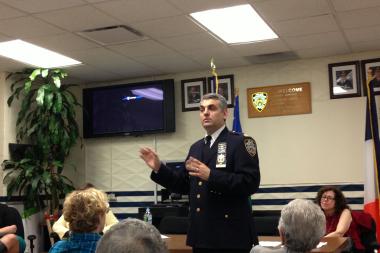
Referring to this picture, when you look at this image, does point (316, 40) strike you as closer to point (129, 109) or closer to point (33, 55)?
point (129, 109)

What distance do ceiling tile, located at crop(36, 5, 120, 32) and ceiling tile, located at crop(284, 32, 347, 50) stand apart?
6.51ft

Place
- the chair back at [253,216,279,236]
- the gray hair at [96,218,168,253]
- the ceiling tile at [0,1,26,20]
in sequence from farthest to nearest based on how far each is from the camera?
the chair back at [253,216,279,236] → the ceiling tile at [0,1,26,20] → the gray hair at [96,218,168,253]

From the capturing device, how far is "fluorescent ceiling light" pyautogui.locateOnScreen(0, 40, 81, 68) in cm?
550

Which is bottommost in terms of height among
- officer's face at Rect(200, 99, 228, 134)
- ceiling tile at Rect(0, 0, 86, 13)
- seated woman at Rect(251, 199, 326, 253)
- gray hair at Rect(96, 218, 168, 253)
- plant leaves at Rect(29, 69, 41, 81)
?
seated woman at Rect(251, 199, 326, 253)

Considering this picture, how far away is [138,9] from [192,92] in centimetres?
254

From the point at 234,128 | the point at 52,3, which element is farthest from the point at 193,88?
the point at 52,3

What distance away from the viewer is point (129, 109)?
703cm

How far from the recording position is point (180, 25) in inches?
193

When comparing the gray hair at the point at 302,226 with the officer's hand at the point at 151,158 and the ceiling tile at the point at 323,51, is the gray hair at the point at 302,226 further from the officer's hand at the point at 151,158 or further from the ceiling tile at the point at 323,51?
the ceiling tile at the point at 323,51

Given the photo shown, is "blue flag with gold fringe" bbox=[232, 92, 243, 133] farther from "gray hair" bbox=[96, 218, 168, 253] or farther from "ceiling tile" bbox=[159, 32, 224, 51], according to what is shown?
"gray hair" bbox=[96, 218, 168, 253]

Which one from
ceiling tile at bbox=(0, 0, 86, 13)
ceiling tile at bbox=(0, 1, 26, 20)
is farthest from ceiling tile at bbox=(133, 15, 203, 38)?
ceiling tile at bbox=(0, 1, 26, 20)

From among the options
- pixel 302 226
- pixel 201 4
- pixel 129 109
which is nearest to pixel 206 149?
pixel 302 226

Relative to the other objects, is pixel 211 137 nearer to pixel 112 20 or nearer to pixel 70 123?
pixel 112 20

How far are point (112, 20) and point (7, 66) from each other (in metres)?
2.21
